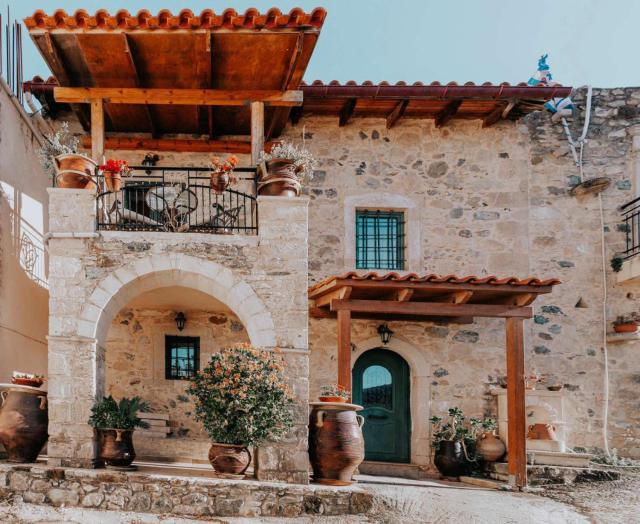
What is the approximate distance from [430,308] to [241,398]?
9.85 ft

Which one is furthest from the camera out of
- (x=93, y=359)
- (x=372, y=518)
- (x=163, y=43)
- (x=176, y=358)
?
(x=176, y=358)

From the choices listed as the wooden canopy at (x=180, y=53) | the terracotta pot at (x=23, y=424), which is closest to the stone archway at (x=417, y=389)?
the wooden canopy at (x=180, y=53)

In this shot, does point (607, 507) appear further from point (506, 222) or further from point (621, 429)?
point (506, 222)

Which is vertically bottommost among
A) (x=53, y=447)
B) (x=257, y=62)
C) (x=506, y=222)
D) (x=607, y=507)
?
(x=607, y=507)

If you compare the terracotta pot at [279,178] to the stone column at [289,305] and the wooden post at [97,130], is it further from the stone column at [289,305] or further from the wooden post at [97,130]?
the wooden post at [97,130]

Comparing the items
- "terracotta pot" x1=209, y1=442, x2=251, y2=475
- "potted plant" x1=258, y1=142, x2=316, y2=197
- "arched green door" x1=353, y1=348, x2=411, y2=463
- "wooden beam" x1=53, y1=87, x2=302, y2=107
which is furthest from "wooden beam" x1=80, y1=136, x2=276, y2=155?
"terracotta pot" x1=209, y1=442, x2=251, y2=475

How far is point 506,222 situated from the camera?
10375mm

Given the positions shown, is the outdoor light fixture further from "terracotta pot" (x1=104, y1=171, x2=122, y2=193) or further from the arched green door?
"terracotta pot" (x1=104, y1=171, x2=122, y2=193)

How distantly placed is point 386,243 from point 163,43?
14.1 feet

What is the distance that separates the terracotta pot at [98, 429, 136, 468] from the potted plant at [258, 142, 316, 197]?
2.96 meters

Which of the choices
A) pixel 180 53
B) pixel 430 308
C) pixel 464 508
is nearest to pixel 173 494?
pixel 464 508

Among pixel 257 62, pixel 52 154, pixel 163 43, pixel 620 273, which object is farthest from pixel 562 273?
pixel 52 154

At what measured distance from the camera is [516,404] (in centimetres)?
877

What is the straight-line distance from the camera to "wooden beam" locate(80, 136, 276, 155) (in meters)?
9.98
